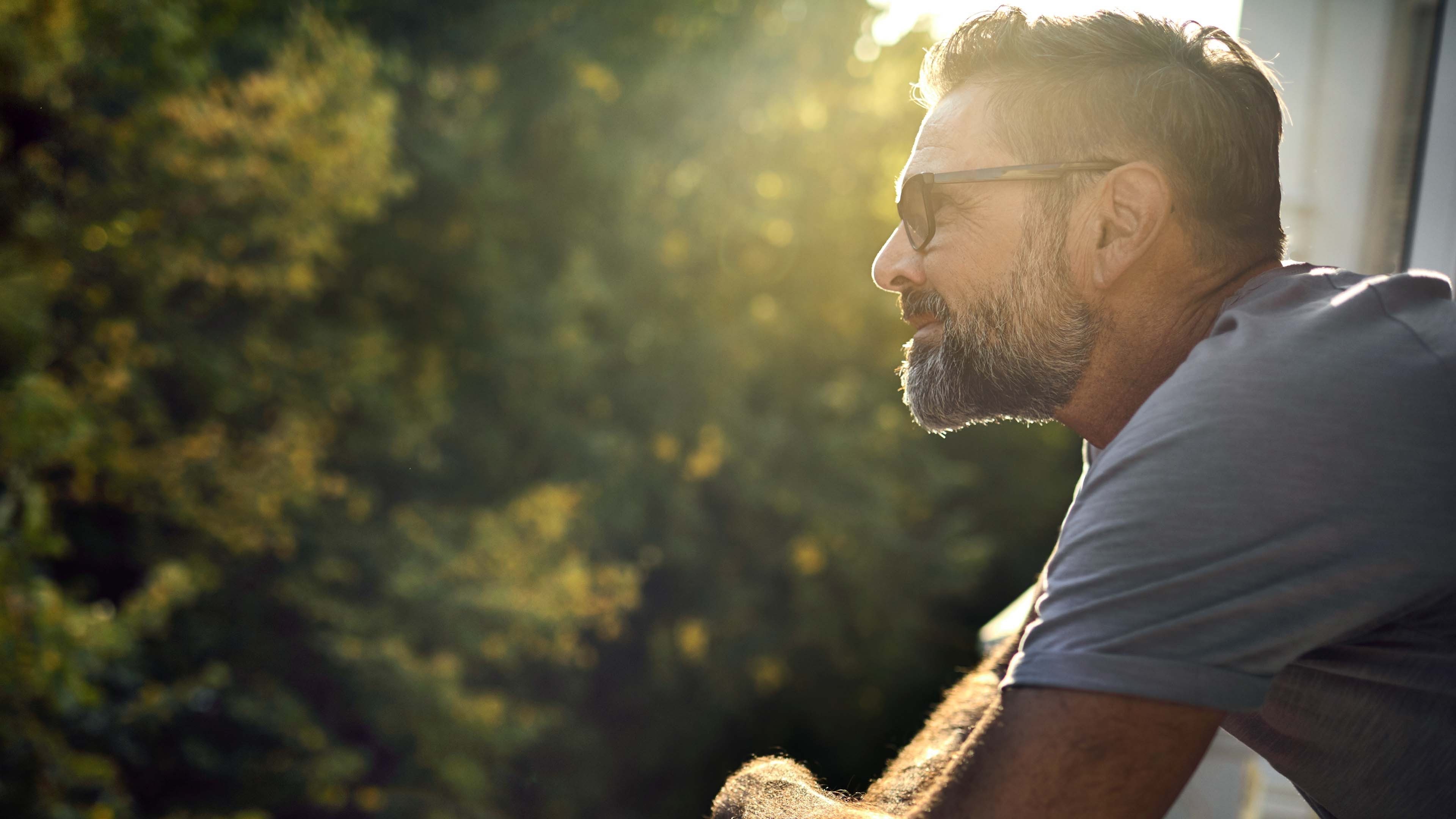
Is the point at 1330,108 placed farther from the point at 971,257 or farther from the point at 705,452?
the point at 705,452

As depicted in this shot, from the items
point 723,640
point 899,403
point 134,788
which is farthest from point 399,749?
point 899,403

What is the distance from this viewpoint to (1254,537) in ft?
2.46

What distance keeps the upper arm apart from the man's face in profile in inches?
22.3

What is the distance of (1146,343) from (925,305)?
289 millimetres

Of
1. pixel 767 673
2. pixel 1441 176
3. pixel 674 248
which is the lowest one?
pixel 767 673

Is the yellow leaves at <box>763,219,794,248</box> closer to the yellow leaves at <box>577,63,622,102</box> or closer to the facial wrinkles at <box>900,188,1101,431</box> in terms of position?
the yellow leaves at <box>577,63,622,102</box>

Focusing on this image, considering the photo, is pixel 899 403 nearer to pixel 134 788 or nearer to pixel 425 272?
pixel 425 272

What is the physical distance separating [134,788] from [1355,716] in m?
4.86

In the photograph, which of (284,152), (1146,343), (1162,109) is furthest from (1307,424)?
(284,152)

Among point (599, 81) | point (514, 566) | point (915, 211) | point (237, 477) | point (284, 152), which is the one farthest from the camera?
point (599, 81)

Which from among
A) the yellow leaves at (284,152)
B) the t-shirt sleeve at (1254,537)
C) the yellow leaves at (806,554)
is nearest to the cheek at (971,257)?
the t-shirt sleeve at (1254,537)

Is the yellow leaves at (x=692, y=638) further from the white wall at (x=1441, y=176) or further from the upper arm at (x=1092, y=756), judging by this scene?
the upper arm at (x=1092, y=756)

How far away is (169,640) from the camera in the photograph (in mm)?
4586

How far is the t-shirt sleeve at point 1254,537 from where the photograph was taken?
29.6 inches
